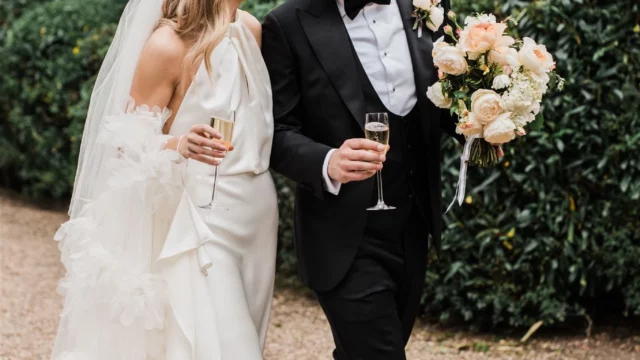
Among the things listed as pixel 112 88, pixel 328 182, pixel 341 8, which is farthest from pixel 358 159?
pixel 112 88

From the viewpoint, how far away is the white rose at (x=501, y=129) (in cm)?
316

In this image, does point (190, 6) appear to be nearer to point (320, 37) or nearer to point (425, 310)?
point (320, 37)

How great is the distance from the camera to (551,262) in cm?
539

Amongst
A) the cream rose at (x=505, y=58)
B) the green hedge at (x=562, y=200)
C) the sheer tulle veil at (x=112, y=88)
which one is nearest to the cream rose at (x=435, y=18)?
the cream rose at (x=505, y=58)

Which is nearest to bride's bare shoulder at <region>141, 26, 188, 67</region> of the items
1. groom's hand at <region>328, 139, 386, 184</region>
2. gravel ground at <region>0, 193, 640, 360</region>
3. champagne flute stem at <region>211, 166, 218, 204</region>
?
champagne flute stem at <region>211, 166, 218, 204</region>

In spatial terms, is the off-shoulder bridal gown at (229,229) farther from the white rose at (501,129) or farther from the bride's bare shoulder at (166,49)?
the white rose at (501,129)

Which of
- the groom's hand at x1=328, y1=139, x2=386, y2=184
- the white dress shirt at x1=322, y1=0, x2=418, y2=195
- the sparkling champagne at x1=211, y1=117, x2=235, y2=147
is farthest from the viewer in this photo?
the white dress shirt at x1=322, y1=0, x2=418, y2=195

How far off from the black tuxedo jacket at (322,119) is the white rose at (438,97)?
0.08 m

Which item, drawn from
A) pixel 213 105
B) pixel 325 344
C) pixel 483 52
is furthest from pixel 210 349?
pixel 325 344

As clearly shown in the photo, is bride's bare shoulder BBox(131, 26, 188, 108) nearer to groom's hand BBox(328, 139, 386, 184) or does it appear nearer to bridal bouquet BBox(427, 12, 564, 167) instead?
groom's hand BBox(328, 139, 386, 184)

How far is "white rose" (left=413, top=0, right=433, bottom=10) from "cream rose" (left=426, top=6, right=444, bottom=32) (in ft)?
0.06

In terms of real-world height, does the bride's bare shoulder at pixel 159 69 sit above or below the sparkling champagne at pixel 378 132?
above

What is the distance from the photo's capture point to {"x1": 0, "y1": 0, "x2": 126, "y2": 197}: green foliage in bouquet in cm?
830

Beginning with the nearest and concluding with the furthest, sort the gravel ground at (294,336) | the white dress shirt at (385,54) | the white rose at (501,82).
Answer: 1. the white rose at (501,82)
2. the white dress shirt at (385,54)
3. the gravel ground at (294,336)
